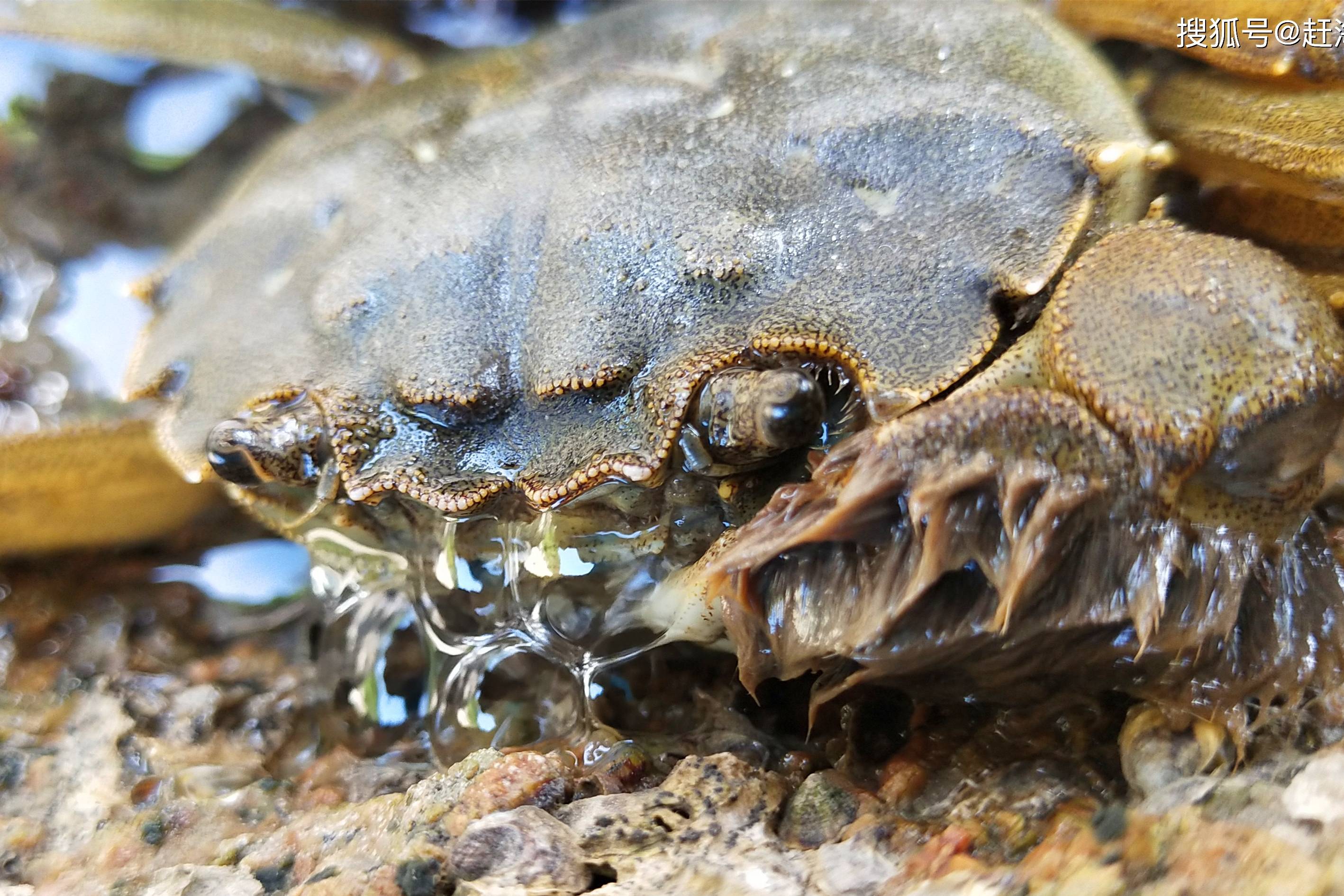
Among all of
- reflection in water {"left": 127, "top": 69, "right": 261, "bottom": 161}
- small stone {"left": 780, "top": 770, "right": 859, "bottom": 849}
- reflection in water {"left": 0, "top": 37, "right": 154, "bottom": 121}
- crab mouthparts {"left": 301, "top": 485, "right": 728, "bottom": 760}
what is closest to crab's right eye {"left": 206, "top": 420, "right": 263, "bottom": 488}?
crab mouthparts {"left": 301, "top": 485, "right": 728, "bottom": 760}

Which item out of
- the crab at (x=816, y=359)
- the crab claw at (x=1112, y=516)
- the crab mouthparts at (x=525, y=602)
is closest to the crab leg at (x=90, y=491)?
the crab at (x=816, y=359)

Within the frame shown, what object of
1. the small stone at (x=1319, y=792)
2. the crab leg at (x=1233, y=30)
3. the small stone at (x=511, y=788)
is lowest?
the small stone at (x=511, y=788)

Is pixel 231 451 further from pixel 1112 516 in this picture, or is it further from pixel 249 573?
pixel 1112 516

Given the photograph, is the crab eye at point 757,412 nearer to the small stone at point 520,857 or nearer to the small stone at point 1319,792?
the small stone at point 520,857

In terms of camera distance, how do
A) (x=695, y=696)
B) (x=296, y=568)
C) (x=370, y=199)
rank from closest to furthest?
1. (x=695, y=696)
2. (x=370, y=199)
3. (x=296, y=568)

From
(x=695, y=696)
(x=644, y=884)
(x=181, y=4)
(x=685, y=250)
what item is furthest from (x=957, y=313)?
(x=181, y=4)

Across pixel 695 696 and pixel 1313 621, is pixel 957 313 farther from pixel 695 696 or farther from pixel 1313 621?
pixel 695 696

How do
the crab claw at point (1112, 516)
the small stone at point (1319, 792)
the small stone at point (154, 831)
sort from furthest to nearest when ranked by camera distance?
1. the small stone at point (154, 831)
2. the crab claw at point (1112, 516)
3. the small stone at point (1319, 792)
